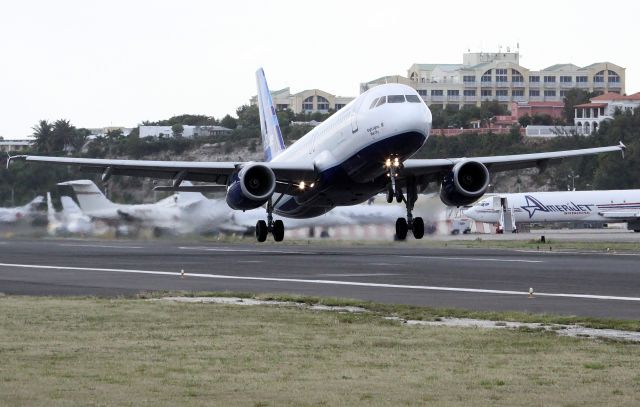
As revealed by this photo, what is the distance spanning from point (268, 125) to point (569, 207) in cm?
4879

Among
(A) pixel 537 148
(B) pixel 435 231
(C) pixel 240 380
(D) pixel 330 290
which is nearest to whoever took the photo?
(C) pixel 240 380

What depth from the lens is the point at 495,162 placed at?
52.6 metres

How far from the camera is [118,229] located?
7244 cm

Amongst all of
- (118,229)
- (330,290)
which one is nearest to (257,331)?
(330,290)

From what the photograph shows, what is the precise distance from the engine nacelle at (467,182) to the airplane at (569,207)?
2334 inches

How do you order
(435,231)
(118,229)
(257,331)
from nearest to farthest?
(257,331) < (435,231) < (118,229)

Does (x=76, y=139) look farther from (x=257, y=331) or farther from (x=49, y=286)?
(x=257, y=331)

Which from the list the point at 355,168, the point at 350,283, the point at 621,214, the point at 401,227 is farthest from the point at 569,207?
the point at 350,283

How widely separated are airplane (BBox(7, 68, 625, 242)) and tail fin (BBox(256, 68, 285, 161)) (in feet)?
28.0

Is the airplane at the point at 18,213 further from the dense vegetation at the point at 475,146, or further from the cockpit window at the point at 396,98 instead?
the dense vegetation at the point at 475,146

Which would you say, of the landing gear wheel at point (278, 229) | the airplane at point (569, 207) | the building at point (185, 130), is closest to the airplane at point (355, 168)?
the landing gear wheel at point (278, 229)

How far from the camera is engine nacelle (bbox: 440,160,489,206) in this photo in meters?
47.8

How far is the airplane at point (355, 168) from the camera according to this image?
44.8 metres

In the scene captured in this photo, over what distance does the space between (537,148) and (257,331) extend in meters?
137
